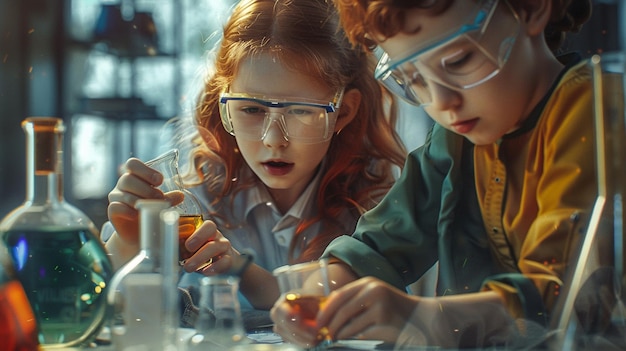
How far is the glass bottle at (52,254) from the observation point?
1.02 metres

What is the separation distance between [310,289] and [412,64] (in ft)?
0.93

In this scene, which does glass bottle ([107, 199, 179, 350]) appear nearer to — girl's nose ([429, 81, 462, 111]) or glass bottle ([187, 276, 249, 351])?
glass bottle ([187, 276, 249, 351])

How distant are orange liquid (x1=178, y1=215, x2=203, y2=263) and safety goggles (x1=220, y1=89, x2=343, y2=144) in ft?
0.43

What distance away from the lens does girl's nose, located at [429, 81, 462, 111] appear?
979mm

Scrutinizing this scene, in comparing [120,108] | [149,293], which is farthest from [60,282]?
[120,108]

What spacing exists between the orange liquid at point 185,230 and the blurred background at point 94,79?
11 centimetres

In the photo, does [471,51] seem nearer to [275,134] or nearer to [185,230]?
[275,134]

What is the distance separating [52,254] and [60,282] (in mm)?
37

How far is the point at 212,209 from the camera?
3.82ft

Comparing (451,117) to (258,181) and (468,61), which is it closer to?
(468,61)

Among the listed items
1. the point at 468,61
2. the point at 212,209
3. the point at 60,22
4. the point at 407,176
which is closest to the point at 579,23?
the point at 468,61

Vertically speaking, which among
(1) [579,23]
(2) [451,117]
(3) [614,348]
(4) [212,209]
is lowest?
(3) [614,348]

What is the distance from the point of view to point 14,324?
859mm

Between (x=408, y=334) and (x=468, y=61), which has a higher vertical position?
(x=468, y=61)
